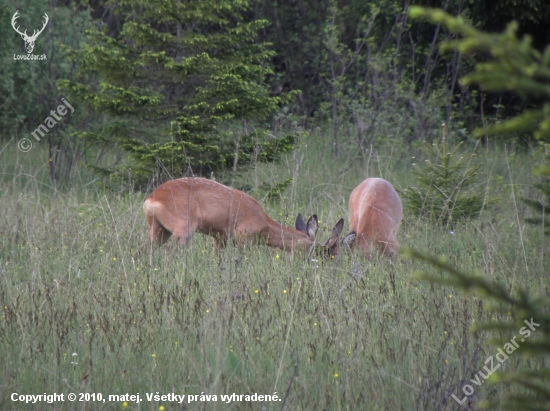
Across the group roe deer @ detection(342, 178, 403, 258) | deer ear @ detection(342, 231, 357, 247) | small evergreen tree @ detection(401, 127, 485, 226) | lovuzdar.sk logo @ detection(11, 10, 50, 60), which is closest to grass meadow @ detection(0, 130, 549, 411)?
deer ear @ detection(342, 231, 357, 247)

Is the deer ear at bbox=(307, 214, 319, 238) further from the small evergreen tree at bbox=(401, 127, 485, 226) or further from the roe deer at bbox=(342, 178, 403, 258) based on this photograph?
the small evergreen tree at bbox=(401, 127, 485, 226)

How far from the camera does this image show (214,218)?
7.11 metres

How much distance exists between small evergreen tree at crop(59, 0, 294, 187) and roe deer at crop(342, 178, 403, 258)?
1885mm

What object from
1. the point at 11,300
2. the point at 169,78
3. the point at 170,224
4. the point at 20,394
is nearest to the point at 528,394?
the point at 20,394

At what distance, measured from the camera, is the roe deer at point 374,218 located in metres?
6.83

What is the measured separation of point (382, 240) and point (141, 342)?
3.72m

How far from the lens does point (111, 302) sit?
4445 mm

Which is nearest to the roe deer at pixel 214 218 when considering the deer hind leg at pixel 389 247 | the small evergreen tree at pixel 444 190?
the deer hind leg at pixel 389 247

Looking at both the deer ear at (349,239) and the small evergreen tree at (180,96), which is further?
the small evergreen tree at (180,96)

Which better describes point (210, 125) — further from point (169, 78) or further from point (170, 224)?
point (170, 224)

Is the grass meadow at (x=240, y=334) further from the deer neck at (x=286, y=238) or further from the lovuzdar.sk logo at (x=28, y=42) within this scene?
the lovuzdar.sk logo at (x=28, y=42)

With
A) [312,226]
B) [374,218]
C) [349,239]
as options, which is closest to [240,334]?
[349,239]

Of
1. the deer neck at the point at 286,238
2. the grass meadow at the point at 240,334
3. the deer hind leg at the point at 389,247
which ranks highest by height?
the grass meadow at the point at 240,334

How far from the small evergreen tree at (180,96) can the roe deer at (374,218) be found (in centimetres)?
189
